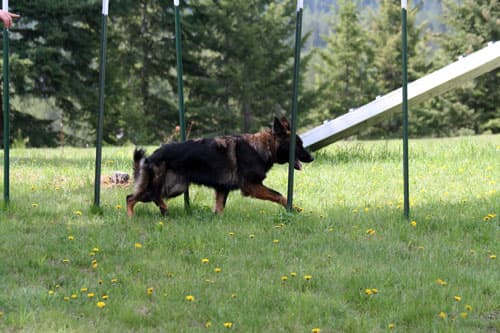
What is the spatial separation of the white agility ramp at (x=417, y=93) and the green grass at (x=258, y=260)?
2.11 m

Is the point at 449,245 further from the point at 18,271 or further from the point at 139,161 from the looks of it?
the point at 18,271

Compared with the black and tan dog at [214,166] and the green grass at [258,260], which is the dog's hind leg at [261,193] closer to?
the black and tan dog at [214,166]

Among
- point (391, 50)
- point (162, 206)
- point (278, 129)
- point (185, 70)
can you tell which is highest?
point (391, 50)

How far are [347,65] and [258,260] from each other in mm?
40134

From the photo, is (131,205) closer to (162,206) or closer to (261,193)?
(162,206)

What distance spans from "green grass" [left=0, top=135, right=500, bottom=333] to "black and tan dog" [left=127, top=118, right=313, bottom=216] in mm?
298

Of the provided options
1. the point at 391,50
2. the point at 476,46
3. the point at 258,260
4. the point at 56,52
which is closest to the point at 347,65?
the point at 391,50

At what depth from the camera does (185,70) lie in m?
33.1

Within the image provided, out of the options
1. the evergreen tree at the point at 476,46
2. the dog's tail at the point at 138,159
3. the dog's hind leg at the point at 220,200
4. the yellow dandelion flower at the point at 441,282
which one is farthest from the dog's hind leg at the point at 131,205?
the evergreen tree at the point at 476,46

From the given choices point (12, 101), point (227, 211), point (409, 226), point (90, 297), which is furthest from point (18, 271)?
point (12, 101)

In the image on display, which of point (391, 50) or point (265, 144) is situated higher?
point (391, 50)

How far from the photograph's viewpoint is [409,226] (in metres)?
6.67

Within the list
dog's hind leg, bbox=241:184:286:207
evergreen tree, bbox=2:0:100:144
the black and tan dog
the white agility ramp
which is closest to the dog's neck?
the black and tan dog

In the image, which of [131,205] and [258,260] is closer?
[258,260]
